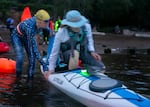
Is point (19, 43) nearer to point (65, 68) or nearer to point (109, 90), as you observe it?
point (65, 68)

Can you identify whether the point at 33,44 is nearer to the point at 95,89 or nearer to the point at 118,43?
the point at 95,89

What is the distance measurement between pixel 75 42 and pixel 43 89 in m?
1.45

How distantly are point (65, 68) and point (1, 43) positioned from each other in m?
8.25

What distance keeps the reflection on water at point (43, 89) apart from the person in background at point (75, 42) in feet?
1.78

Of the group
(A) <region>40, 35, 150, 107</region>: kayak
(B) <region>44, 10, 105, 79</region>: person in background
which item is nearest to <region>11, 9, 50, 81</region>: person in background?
(B) <region>44, 10, 105, 79</region>: person in background

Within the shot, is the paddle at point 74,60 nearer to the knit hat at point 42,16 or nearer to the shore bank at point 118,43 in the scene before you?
the knit hat at point 42,16

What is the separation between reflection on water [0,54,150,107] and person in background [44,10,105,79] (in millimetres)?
544

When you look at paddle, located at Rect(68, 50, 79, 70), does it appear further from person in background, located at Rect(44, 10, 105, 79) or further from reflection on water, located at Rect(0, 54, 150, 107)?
reflection on water, located at Rect(0, 54, 150, 107)

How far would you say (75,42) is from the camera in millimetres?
9219

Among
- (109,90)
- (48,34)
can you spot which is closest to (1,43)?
(48,34)

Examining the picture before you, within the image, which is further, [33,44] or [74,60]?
[33,44]

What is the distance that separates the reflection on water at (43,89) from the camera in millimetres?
Result: 8610

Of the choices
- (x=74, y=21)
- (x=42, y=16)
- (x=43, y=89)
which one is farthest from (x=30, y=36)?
(x=74, y=21)

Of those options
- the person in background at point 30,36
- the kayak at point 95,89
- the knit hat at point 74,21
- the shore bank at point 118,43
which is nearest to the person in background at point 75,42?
the knit hat at point 74,21
